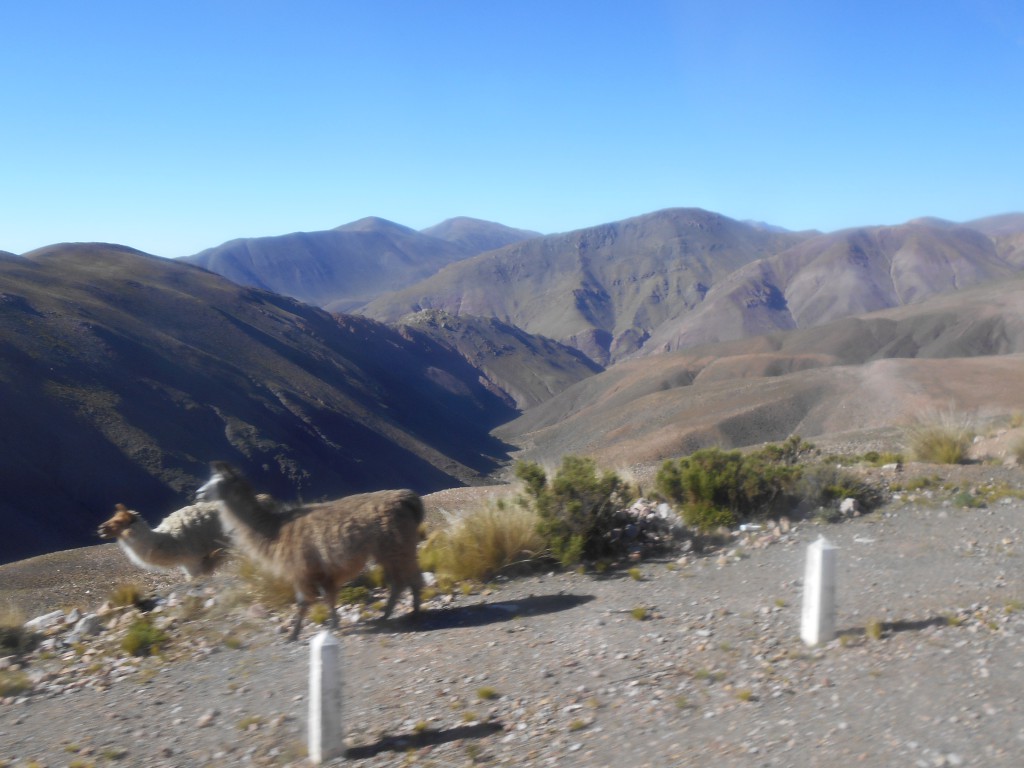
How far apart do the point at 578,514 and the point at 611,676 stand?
9.63ft

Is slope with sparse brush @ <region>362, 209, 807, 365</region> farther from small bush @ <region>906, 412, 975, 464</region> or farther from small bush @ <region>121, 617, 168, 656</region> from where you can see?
small bush @ <region>121, 617, 168, 656</region>

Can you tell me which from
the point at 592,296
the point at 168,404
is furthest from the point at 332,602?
the point at 592,296

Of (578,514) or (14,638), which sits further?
(578,514)

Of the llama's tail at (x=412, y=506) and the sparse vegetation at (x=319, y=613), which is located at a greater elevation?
the llama's tail at (x=412, y=506)

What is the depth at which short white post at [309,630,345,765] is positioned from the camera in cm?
481

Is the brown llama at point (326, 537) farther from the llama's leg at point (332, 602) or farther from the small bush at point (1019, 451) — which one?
the small bush at point (1019, 451)

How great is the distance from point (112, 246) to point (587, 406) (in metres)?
48.0

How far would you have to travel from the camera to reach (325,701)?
4836mm

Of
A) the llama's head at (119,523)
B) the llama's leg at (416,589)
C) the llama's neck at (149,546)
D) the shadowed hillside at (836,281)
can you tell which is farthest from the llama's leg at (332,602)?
the shadowed hillside at (836,281)

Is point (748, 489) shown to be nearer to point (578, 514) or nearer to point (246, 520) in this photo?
point (578, 514)

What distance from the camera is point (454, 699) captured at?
5.57 metres

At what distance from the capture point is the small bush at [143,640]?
7.18 m

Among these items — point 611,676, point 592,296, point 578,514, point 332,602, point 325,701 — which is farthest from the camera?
point 592,296

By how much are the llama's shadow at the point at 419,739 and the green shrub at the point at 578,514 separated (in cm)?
320
